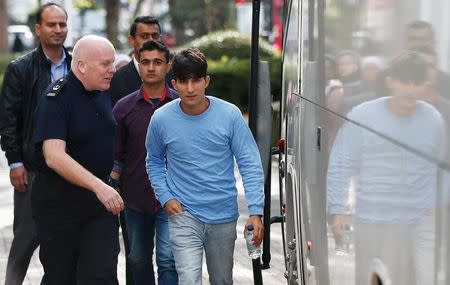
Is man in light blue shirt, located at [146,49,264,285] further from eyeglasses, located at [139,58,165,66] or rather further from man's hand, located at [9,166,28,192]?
man's hand, located at [9,166,28,192]

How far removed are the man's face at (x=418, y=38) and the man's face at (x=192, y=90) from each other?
3.01 metres

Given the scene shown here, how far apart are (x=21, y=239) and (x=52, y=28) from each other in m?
1.33

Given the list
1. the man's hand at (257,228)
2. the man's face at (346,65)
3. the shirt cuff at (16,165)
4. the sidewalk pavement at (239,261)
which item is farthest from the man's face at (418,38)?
the sidewalk pavement at (239,261)

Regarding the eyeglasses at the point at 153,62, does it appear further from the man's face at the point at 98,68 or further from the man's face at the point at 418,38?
the man's face at the point at 418,38

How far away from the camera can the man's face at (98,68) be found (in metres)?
6.45

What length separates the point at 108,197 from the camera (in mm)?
6078

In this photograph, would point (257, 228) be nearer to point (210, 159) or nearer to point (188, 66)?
point (210, 159)

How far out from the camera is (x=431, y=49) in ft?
10.5

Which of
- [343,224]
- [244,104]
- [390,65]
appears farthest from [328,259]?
[244,104]

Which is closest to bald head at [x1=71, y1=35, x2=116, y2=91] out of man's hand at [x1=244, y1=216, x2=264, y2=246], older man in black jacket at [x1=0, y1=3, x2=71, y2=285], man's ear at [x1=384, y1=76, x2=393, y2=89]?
man's hand at [x1=244, y1=216, x2=264, y2=246]

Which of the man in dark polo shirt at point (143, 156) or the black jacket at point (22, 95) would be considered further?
the black jacket at point (22, 95)

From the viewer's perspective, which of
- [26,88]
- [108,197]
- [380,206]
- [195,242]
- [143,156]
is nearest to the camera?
[380,206]

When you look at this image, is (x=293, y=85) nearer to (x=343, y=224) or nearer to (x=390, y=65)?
(x=343, y=224)

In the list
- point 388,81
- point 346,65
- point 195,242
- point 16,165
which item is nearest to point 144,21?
point 16,165
